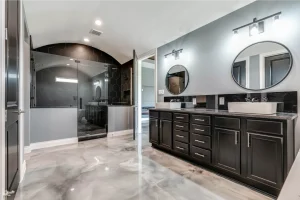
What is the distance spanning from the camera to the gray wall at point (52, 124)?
333 centimetres

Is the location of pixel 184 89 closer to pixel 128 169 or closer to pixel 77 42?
pixel 128 169

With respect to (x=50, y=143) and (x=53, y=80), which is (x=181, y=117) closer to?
(x=50, y=143)

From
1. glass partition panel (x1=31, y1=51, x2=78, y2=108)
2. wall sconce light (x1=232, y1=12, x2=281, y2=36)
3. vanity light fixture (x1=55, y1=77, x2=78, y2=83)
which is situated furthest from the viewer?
vanity light fixture (x1=55, y1=77, x2=78, y2=83)

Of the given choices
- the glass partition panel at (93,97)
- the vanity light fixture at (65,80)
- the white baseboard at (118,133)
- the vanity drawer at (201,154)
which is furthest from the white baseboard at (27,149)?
the vanity drawer at (201,154)

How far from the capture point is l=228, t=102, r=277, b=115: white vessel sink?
5.88 ft

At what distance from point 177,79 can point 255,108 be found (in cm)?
191

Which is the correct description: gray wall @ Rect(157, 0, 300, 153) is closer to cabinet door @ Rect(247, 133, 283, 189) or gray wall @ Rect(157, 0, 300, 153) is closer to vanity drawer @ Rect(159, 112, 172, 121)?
cabinet door @ Rect(247, 133, 283, 189)

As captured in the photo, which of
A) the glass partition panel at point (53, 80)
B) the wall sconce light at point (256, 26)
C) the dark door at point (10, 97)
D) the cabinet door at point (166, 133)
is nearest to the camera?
the dark door at point (10, 97)

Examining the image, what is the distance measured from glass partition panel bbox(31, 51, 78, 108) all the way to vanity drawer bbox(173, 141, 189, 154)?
9.67 ft

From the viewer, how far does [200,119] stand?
2387 mm

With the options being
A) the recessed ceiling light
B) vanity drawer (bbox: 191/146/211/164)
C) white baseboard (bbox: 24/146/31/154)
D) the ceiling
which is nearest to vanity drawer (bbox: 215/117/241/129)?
vanity drawer (bbox: 191/146/211/164)

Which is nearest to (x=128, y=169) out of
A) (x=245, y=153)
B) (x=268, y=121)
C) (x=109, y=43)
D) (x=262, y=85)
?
(x=245, y=153)

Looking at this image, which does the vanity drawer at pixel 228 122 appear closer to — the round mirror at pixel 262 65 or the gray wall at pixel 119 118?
the round mirror at pixel 262 65

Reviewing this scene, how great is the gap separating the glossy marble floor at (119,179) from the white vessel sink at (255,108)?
94 cm
